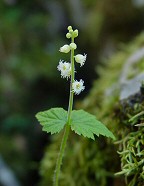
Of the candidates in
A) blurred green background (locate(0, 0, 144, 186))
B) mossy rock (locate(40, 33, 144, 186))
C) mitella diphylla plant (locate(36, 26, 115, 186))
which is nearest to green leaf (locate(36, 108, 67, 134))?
mitella diphylla plant (locate(36, 26, 115, 186))

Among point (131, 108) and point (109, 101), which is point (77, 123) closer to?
point (131, 108)

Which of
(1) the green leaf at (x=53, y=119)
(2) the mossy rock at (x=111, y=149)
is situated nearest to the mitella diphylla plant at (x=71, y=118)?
(1) the green leaf at (x=53, y=119)

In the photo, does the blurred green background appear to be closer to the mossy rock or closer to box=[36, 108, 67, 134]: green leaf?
the mossy rock

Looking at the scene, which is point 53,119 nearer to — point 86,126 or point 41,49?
point 86,126

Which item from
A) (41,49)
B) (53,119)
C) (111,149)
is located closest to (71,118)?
(53,119)

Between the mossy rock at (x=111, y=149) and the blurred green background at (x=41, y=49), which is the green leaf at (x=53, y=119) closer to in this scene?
the mossy rock at (x=111, y=149)
